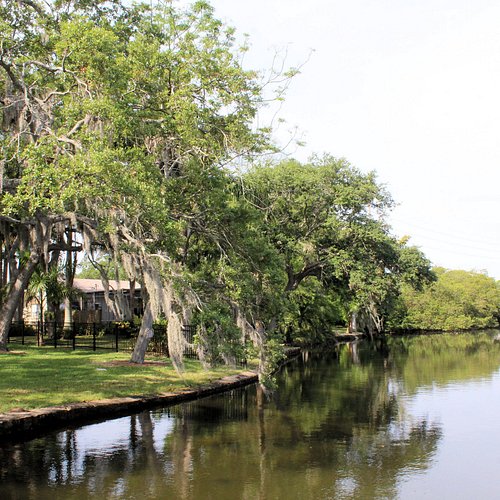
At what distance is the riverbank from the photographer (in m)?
15.3

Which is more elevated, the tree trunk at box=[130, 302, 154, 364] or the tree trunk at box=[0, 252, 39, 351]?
the tree trunk at box=[0, 252, 39, 351]

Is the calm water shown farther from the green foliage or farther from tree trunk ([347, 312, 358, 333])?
the green foliage

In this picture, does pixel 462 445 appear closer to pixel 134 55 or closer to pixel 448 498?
pixel 448 498

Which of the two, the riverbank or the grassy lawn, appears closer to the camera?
the riverbank

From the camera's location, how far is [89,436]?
1480cm

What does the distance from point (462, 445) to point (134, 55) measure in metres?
A: 13.0

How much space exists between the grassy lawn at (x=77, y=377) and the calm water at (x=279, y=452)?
4.78ft

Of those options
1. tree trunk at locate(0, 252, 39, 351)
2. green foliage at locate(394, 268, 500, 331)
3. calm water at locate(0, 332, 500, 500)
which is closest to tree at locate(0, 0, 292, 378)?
calm water at locate(0, 332, 500, 500)

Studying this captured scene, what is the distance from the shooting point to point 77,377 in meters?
20.5

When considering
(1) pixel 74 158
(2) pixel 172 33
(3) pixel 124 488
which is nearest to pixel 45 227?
(2) pixel 172 33

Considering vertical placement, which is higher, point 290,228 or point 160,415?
point 290,228

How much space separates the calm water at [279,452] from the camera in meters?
11.0

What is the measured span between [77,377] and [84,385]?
4.82 feet

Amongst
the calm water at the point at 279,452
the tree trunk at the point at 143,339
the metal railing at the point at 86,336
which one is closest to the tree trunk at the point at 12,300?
the metal railing at the point at 86,336
